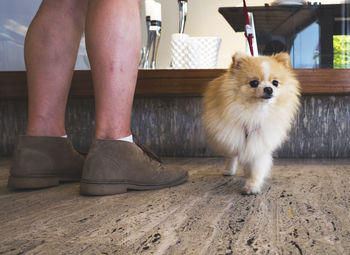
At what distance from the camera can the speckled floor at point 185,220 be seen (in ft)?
1.84

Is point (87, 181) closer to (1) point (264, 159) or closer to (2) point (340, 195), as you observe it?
(1) point (264, 159)

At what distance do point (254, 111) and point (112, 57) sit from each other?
18.6 inches

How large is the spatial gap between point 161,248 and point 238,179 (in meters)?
0.68

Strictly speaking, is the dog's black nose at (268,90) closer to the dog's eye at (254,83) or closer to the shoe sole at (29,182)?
the dog's eye at (254,83)

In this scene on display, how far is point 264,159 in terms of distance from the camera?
1073mm

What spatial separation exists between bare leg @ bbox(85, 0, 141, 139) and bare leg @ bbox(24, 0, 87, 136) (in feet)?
0.42

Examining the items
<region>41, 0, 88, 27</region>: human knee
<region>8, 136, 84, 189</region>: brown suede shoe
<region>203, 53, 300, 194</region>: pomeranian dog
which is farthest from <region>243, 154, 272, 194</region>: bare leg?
<region>41, 0, 88, 27</region>: human knee

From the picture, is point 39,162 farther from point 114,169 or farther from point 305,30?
point 305,30

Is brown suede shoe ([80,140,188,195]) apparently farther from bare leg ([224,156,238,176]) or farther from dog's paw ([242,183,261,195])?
bare leg ([224,156,238,176])

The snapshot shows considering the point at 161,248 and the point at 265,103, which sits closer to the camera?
the point at 161,248

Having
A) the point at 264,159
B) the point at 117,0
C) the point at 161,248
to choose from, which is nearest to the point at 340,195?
the point at 264,159

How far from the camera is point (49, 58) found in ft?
3.26

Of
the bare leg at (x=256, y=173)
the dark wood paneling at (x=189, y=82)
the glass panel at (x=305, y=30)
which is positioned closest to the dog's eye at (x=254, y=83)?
the bare leg at (x=256, y=173)

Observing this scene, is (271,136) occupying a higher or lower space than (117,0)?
lower
